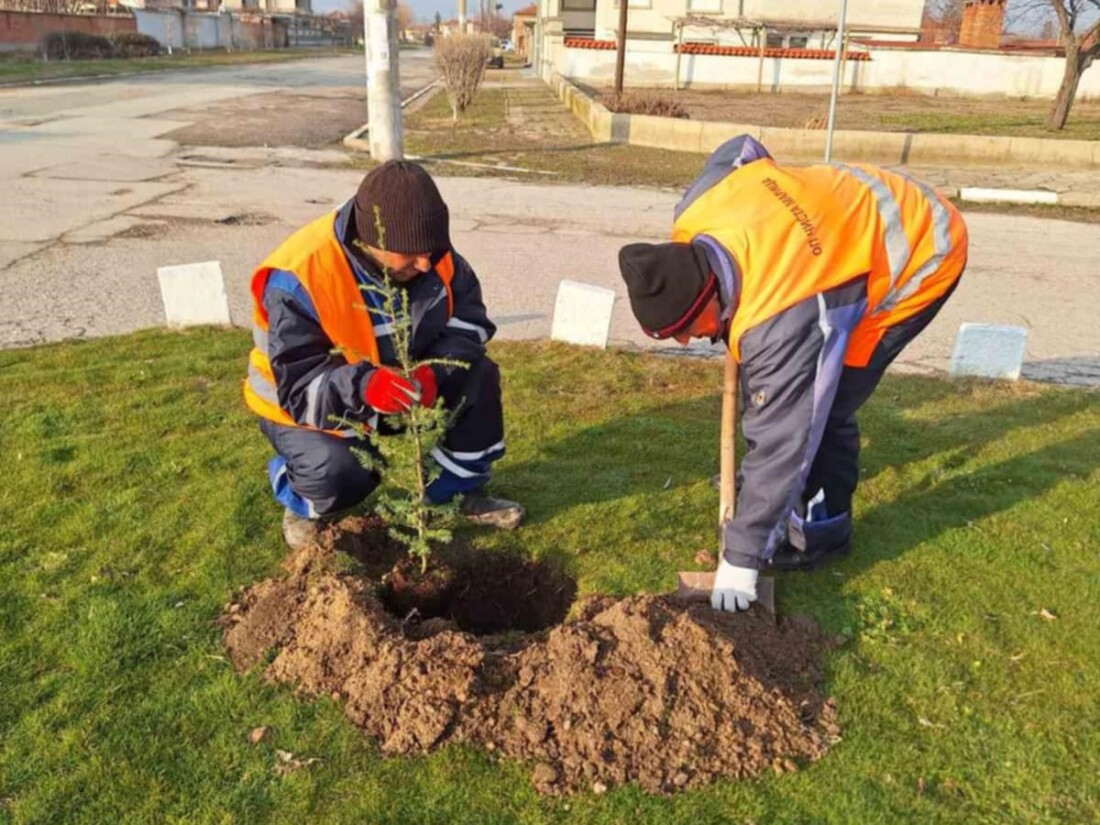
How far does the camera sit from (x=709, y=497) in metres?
3.98

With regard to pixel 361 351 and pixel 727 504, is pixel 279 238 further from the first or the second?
pixel 727 504

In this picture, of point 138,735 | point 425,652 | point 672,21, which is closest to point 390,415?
point 425,652

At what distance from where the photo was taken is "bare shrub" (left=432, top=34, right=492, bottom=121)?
19.4m

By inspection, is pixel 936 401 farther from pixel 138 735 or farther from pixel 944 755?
pixel 138 735

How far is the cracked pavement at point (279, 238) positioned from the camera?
21.0ft

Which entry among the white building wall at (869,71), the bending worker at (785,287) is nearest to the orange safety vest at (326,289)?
the bending worker at (785,287)

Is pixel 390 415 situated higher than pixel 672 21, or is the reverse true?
pixel 672 21

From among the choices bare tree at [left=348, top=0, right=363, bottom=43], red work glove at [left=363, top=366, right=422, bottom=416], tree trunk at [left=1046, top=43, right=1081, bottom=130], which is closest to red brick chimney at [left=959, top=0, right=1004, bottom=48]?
tree trunk at [left=1046, top=43, right=1081, bottom=130]

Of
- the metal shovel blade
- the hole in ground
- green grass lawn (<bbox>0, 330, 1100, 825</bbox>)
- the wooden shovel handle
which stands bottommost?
the hole in ground

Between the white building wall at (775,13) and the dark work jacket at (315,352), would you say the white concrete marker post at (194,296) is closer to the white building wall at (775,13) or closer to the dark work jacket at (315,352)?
the dark work jacket at (315,352)

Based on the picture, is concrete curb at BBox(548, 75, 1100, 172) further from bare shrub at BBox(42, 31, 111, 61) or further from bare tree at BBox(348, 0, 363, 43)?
bare tree at BBox(348, 0, 363, 43)

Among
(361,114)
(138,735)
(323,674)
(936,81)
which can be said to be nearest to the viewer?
(138,735)

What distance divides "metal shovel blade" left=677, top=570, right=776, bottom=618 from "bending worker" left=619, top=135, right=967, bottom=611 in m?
0.13

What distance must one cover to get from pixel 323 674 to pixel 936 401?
12.6 ft
